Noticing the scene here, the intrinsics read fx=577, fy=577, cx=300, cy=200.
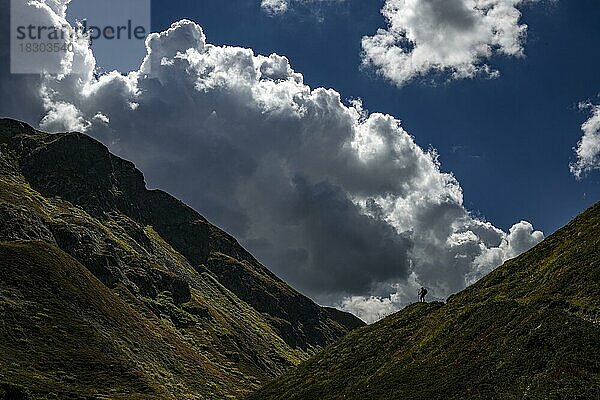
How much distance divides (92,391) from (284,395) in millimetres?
106170

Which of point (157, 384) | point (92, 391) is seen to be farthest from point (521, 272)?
point (157, 384)

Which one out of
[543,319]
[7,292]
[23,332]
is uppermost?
[7,292]

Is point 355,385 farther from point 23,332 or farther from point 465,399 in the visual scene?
point 23,332

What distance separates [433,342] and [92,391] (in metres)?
126

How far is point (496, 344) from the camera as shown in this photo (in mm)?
50719

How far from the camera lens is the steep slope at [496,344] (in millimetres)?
42156

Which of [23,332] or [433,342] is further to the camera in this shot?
[23,332]

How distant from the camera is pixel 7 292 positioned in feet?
623

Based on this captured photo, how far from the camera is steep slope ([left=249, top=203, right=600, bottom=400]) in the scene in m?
42.2

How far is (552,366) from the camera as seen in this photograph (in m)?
41.8

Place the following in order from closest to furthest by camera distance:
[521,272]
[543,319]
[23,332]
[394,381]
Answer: [543,319]
[394,381]
[521,272]
[23,332]

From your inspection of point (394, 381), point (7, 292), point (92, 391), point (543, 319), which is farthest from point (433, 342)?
point (7, 292)

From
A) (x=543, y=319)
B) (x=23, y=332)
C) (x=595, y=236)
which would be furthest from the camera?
(x=23, y=332)

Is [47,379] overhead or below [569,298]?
overhead
